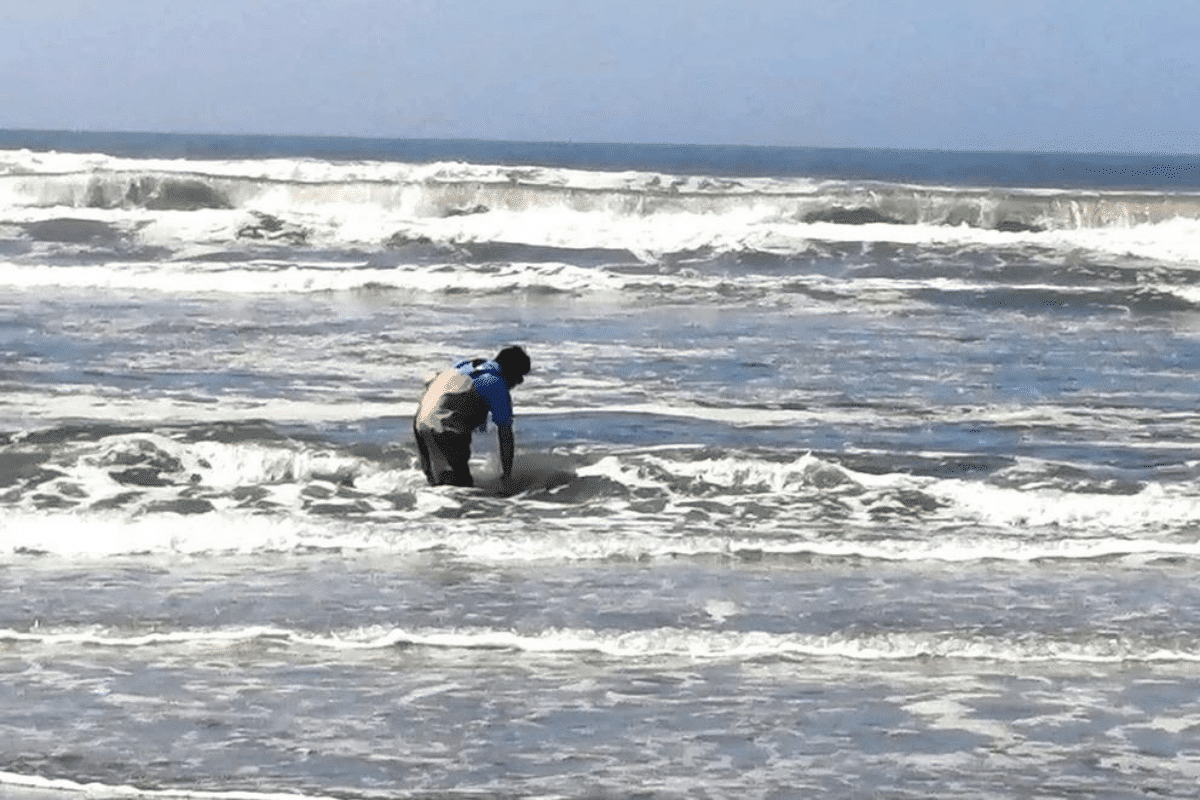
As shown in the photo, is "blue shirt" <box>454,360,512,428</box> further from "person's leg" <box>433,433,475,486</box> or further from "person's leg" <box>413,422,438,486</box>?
"person's leg" <box>413,422,438,486</box>

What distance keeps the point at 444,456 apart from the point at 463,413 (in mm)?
261

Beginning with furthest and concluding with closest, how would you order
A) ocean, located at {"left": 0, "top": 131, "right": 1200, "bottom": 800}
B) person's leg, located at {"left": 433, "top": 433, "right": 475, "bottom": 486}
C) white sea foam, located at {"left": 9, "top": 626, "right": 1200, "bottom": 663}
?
person's leg, located at {"left": 433, "top": 433, "right": 475, "bottom": 486}, white sea foam, located at {"left": 9, "top": 626, "right": 1200, "bottom": 663}, ocean, located at {"left": 0, "top": 131, "right": 1200, "bottom": 800}

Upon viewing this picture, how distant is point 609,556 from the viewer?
8445 mm

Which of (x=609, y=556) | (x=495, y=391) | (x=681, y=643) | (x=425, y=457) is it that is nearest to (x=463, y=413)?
(x=495, y=391)

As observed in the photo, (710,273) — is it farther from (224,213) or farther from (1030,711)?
(1030,711)

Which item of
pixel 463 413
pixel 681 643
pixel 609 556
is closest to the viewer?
pixel 681 643

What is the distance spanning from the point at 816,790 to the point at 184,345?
11.9m

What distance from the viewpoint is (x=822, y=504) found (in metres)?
9.80

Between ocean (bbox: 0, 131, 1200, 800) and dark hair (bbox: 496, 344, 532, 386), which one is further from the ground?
dark hair (bbox: 496, 344, 532, 386)

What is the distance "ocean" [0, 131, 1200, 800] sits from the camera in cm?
562

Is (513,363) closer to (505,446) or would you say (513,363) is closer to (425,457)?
(505,446)

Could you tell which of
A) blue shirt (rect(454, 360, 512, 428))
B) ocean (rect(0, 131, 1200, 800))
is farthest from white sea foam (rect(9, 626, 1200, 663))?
blue shirt (rect(454, 360, 512, 428))

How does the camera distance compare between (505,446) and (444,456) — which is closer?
(505,446)

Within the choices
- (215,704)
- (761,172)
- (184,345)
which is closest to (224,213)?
(184,345)
